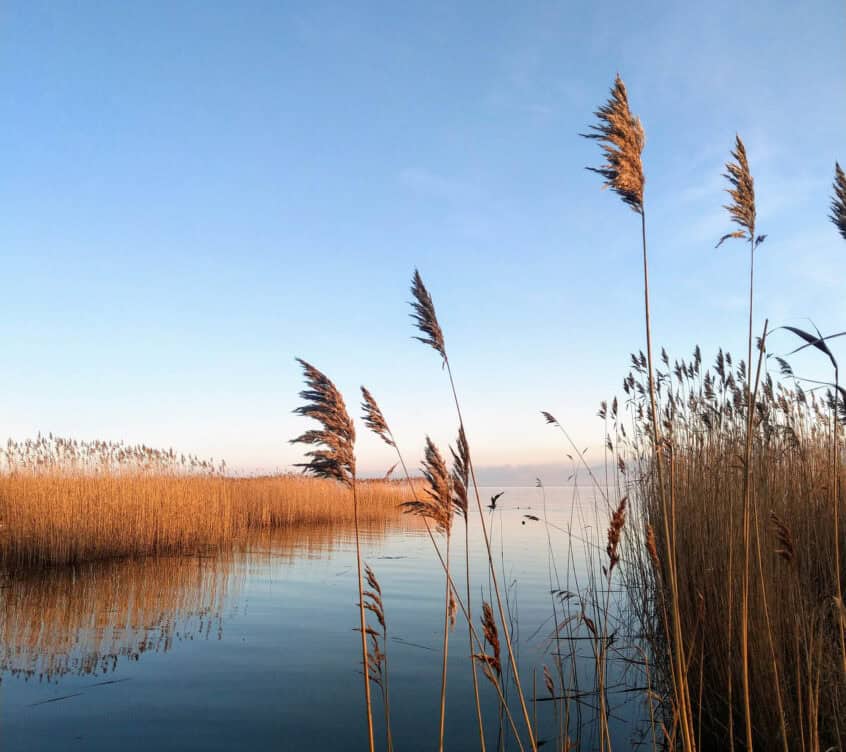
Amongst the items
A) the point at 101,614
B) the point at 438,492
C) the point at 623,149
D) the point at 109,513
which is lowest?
the point at 101,614

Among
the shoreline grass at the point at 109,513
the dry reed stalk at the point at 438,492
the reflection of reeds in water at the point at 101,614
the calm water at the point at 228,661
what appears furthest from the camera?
the shoreline grass at the point at 109,513

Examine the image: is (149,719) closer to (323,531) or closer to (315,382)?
(315,382)

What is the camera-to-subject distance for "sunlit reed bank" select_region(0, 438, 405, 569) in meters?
10.9

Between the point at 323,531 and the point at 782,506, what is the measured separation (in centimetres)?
1556

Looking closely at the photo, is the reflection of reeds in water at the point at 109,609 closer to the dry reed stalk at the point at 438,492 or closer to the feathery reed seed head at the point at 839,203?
the dry reed stalk at the point at 438,492

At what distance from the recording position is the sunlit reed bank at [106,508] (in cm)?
1093

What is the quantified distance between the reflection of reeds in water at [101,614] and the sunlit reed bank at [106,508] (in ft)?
2.54

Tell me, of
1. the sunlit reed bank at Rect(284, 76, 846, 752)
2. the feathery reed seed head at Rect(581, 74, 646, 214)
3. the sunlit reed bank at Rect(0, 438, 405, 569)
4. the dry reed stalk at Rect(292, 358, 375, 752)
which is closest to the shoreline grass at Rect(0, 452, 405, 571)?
the sunlit reed bank at Rect(0, 438, 405, 569)

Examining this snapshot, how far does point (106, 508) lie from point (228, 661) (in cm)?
739

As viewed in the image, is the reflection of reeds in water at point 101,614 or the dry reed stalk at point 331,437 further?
the reflection of reeds in water at point 101,614

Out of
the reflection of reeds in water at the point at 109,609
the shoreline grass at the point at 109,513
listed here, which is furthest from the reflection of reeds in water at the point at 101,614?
the shoreline grass at the point at 109,513

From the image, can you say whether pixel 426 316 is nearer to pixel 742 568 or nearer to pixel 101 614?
pixel 742 568

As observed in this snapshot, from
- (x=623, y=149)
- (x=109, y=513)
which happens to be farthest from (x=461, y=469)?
(x=109, y=513)

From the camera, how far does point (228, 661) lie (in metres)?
6.05
